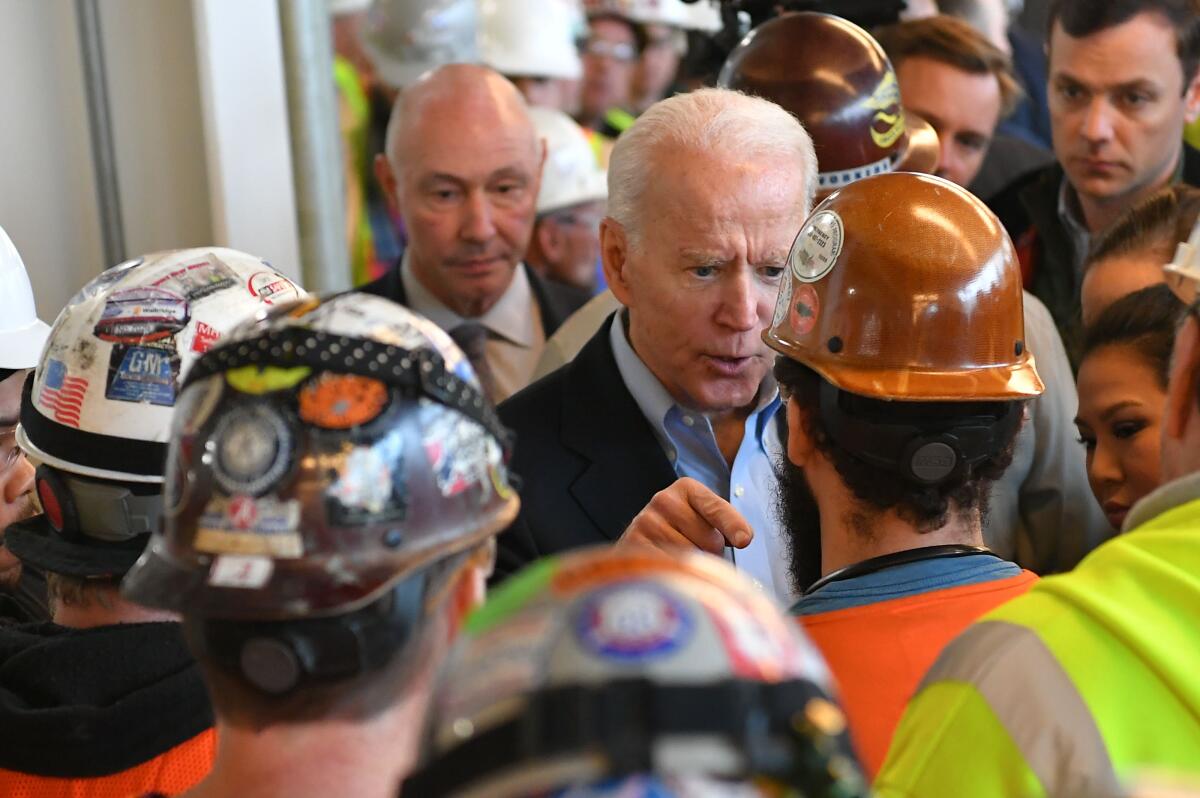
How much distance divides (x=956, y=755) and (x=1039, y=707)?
0.10 m

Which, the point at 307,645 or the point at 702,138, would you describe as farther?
Result: the point at 702,138

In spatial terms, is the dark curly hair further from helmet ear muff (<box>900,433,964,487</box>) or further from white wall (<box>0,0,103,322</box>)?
white wall (<box>0,0,103,322</box>)

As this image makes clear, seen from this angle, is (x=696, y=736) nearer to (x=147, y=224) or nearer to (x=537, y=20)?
(x=147, y=224)

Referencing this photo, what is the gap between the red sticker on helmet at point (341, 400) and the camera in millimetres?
1375

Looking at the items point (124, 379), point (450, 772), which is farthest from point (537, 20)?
point (450, 772)

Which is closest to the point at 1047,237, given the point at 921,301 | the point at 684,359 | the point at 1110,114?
the point at 1110,114

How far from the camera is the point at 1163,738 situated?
1.42m

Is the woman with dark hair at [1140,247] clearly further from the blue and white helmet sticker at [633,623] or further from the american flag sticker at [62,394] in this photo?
the blue and white helmet sticker at [633,623]

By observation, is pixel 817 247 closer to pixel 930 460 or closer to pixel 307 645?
pixel 930 460

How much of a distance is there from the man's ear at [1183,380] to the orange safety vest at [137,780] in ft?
4.06

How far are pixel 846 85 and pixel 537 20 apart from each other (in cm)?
343

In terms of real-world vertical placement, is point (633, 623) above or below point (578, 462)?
above

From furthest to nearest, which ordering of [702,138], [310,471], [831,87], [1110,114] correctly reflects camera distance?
[1110,114], [831,87], [702,138], [310,471]

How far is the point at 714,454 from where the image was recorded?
292cm
